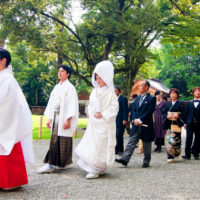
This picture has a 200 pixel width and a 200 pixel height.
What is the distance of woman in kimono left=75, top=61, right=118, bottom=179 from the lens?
16.4 ft

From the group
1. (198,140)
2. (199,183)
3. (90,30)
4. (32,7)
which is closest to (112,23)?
(90,30)

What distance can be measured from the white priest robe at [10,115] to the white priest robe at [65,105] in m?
1.21

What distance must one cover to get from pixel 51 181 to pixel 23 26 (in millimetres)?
10071

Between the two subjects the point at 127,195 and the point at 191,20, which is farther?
the point at 191,20

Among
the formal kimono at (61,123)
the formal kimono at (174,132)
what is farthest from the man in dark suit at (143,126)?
the formal kimono at (61,123)

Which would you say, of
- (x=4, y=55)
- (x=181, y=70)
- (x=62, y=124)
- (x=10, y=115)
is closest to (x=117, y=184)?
(x=62, y=124)

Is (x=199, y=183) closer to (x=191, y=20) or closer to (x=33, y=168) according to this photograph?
(x=33, y=168)

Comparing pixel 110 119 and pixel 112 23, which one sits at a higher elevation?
pixel 112 23

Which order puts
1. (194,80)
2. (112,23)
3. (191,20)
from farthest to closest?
(194,80) → (191,20) → (112,23)

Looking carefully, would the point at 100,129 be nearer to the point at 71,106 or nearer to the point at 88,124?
the point at 88,124

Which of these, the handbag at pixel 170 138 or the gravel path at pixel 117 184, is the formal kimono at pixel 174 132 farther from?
the gravel path at pixel 117 184

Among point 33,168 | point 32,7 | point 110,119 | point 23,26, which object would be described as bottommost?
point 33,168

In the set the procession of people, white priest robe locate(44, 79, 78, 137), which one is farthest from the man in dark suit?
white priest robe locate(44, 79, 78, 137)

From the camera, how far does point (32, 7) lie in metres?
12.8
